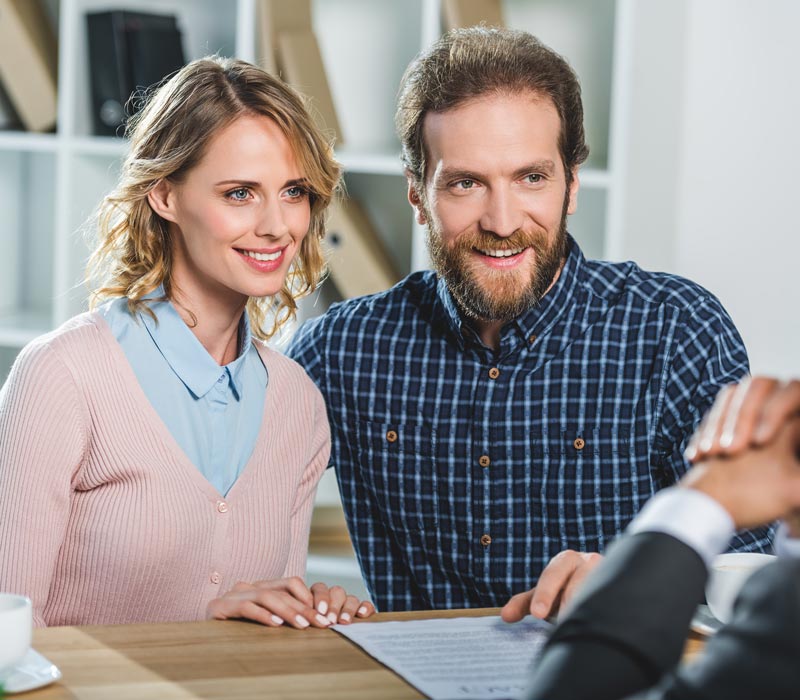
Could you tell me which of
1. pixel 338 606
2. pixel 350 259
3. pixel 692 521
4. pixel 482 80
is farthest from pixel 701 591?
pixel 350 259

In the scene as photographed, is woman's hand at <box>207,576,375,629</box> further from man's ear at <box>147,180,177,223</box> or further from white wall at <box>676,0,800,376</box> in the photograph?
white wall at <box>676,0,800,376</box>

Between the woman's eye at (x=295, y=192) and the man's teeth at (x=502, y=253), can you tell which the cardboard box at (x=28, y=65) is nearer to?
Result: the woman's eye at (x=295, y=192)

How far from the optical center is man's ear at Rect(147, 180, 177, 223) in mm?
1652

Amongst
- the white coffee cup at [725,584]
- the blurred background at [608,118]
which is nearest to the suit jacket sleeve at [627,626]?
the white coffee cup at [725,584]

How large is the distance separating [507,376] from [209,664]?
86 centimetres

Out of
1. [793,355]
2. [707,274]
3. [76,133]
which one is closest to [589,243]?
[707,274]

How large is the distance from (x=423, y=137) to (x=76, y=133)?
1.16 meters

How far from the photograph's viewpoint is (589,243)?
2.60 metres

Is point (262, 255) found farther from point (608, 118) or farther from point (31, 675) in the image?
point (608, 118)

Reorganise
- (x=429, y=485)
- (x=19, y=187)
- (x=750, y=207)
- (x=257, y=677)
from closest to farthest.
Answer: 1. (x=257, y=677)
2. (x=429, y=485)
3. (x=750, y=207)
4. (x=19, y=187)

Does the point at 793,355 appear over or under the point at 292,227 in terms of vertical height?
under

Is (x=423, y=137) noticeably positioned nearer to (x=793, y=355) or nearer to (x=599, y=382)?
(x=599, y=382)

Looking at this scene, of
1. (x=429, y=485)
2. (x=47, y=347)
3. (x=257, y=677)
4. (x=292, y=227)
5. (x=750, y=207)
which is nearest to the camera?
(x=257, y=677)

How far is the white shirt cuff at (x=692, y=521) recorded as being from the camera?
2.49 feet
